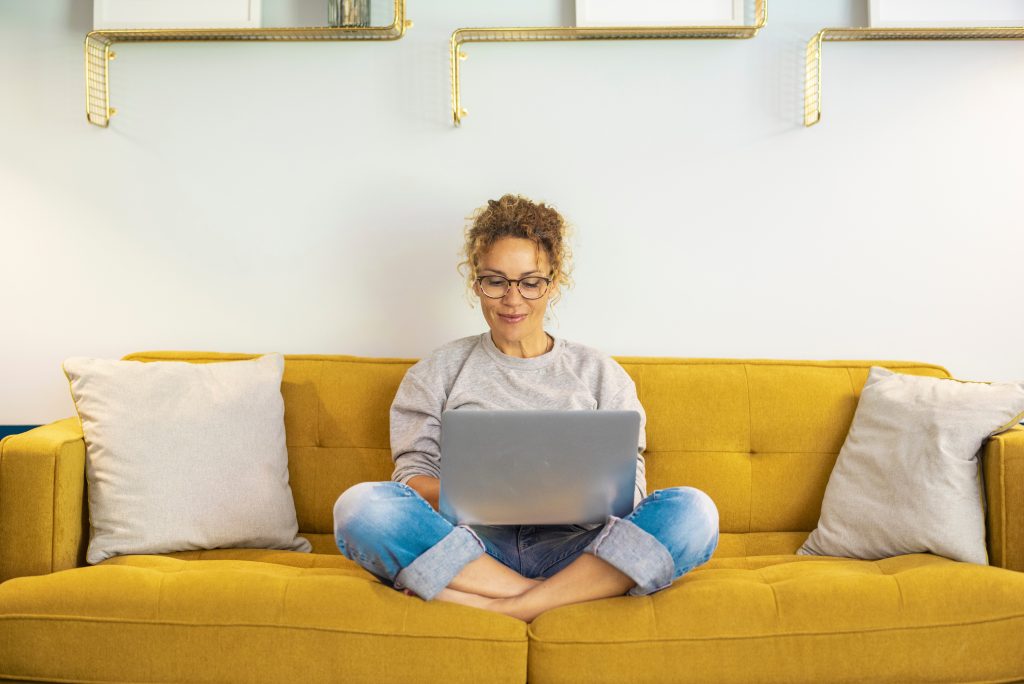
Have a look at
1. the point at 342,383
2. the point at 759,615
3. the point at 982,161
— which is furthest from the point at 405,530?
the point at 982,161

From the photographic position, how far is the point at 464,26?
2.40 m

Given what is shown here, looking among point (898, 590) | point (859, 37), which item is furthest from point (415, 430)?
point (859, 37)

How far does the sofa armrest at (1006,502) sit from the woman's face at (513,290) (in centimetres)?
97

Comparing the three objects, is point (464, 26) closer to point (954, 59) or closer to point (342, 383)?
point (342, 383)

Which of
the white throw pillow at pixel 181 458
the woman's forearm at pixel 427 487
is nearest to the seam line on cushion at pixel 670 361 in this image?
the white throw pillow at pixel 181 458

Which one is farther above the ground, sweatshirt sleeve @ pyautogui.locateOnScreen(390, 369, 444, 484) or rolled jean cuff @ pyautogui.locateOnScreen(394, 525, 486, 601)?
sweatshirt sleeve @ pyautogui.locateOnScreen(390, 369, 444, 484)

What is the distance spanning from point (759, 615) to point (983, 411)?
2.34 ft

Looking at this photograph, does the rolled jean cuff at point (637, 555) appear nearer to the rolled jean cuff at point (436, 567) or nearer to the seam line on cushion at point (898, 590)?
the rolled jean cuff at point (436, 567)

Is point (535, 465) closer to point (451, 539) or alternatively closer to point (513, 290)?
point (451, 539)

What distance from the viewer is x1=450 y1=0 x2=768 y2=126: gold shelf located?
2305 mm

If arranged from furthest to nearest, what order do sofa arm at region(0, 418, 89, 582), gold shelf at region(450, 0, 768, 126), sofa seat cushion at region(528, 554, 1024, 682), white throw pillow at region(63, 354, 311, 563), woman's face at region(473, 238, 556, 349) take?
gold shelf at region(450, 0, 768, 126) < woman's face at region(473, 238, 556, 349) < white throw pillow at region(63, 354, 311, 563) < sofa arm at region(0, 418, 89, 582) < sofa seat cushion at region(528, 554, 1024, 682)

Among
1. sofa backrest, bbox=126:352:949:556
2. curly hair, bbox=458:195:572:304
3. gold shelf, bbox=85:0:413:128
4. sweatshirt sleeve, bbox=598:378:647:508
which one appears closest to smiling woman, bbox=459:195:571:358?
curly hair, bbox=458:195:572:304

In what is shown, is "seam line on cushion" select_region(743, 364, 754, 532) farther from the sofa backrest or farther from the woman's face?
the woman's face

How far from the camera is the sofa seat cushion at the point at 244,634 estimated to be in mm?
1423
